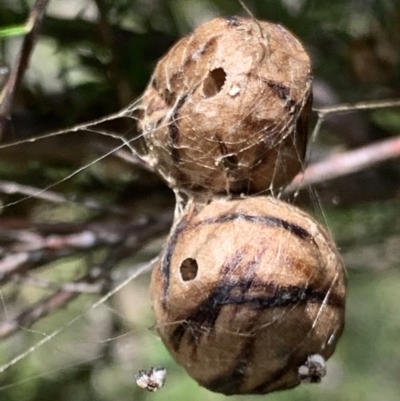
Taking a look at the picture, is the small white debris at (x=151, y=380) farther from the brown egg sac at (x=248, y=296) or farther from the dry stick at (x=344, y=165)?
the dry stick at (x=344, y=165)

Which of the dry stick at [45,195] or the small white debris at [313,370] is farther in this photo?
the dry stick at [45,195]

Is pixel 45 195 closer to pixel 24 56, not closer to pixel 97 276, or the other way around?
pixel 97 276

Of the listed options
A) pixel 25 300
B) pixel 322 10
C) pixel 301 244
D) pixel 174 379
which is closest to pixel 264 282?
pixel 301 244

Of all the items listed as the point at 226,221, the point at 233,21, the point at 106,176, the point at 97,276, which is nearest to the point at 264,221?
the point at 226,221

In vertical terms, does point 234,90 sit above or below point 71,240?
above

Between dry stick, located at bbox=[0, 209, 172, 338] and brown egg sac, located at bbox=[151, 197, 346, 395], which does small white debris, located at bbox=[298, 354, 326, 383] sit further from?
dry stick, located at bbox=[0, 209, 172, 338]

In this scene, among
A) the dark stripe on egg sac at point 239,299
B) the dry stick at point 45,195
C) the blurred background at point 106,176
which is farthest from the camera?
the blurred background at point 106,176

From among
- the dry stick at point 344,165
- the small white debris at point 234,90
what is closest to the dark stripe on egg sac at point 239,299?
Answer: the small white debris at point 234,90
